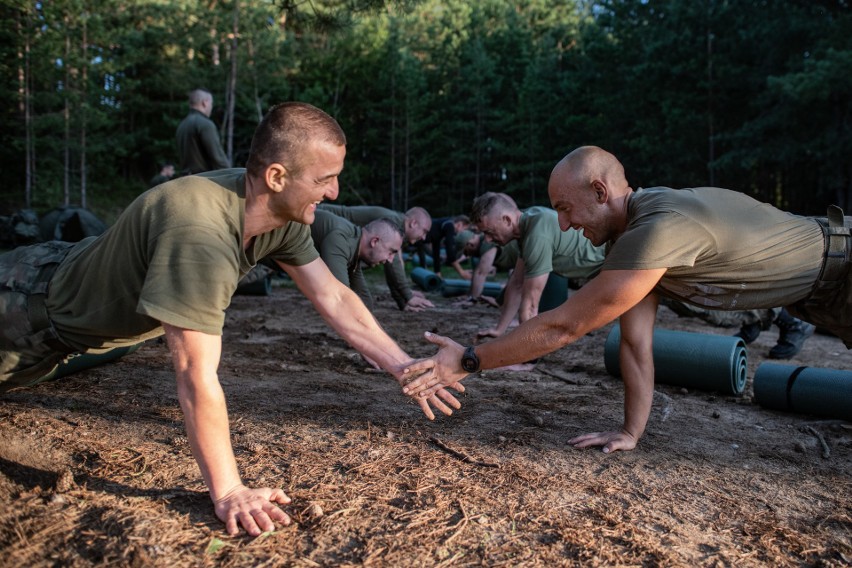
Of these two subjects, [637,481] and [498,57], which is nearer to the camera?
[637,481]

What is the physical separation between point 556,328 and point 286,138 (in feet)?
5.00

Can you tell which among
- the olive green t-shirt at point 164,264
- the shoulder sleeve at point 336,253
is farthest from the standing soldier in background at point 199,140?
the olive green t-shirt at point 164,264

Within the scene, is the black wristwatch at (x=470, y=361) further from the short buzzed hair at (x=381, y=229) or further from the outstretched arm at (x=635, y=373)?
the short buzzed hair at (x=381, y=229)

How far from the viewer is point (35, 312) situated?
310cm

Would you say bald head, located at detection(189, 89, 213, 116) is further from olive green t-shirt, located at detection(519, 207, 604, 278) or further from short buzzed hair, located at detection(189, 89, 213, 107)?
olive green t-shirt, located at detection(519, 207, 604, 278)

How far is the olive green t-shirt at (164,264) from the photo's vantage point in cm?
242

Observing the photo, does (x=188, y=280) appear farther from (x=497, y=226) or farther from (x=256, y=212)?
(x=497, y=226)

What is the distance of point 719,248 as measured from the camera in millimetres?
3225

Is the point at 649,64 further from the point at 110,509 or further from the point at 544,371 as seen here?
the point at 110,509

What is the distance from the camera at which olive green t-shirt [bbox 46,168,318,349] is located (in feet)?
7.93

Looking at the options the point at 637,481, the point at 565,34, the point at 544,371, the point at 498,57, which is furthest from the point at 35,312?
the point at 565,34

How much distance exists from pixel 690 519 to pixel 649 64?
78.5 ft

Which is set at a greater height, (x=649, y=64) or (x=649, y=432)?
(x=649, y=64)

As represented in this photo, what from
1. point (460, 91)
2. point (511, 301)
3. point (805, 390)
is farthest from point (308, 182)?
point (460, 91)
